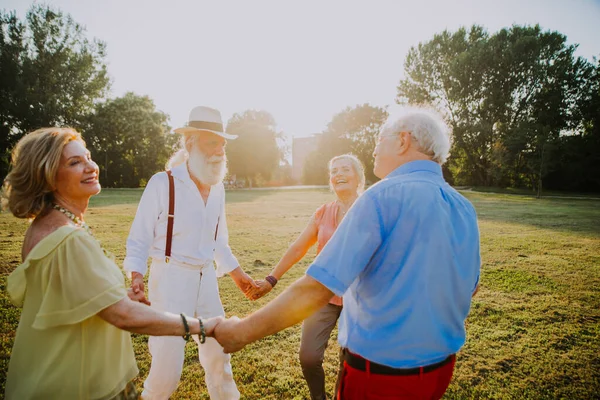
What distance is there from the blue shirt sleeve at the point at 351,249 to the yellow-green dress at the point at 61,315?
119 cm

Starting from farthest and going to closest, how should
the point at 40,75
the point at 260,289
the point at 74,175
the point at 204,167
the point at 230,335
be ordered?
1. the point at 40,75
2. the point at 260,289
3. the point at 204,167
4. the point at 74,175
5. the point at 230,335

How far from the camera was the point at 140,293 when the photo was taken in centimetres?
293

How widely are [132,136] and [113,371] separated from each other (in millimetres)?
53435

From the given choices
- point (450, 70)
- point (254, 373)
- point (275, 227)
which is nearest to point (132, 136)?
point (275, 227)

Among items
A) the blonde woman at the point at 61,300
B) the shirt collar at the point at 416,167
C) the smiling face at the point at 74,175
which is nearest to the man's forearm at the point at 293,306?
the blonde woman at the point at 61,300

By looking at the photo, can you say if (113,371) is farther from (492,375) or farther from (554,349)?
(554,349)

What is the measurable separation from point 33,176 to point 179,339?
1.82m

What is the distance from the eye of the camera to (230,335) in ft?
6.47

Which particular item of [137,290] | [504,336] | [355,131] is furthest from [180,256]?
[355,131]

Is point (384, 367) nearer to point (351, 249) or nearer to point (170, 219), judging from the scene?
point (351, 249)

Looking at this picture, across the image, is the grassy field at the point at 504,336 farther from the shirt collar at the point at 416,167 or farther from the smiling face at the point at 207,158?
the shirt collar at the point at 416,167

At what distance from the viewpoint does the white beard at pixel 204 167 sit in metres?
3.46

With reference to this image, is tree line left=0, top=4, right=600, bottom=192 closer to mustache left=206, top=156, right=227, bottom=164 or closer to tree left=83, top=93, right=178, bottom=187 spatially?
tree left=83, top=93, right=178, bottom=187

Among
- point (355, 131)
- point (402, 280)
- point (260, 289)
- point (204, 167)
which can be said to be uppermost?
point (355, 131)
